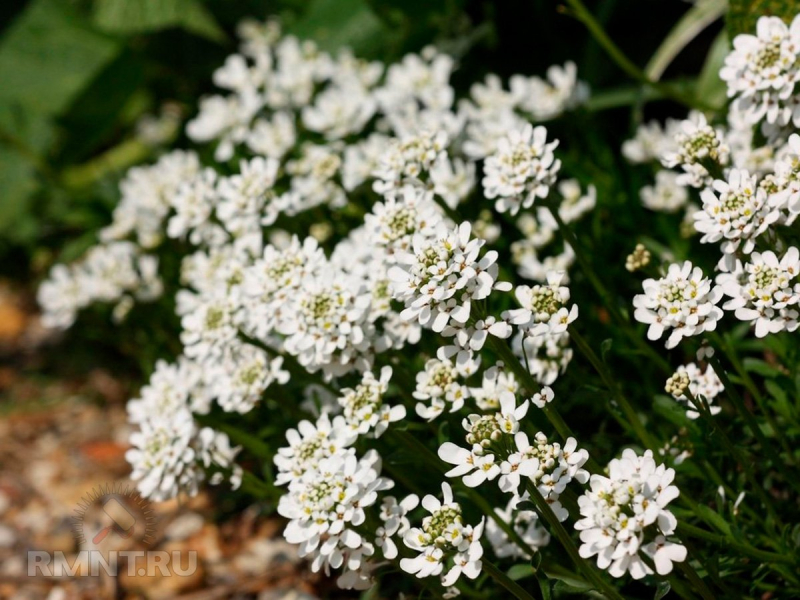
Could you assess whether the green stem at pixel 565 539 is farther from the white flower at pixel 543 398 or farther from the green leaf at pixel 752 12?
the green leaf at pixel 752 12

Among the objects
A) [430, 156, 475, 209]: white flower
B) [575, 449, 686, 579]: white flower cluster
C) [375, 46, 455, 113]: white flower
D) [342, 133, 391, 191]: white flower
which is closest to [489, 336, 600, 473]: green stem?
[575, 449, 686, 579]: white flower cluster

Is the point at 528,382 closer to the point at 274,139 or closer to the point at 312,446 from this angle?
the point at 312,446

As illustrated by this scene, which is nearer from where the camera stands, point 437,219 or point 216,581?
point 437,219

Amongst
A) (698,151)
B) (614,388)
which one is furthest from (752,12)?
(614,388)

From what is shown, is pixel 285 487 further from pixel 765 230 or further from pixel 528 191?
pixel 765 230

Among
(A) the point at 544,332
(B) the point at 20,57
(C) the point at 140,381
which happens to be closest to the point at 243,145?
(C) the point at 140,381

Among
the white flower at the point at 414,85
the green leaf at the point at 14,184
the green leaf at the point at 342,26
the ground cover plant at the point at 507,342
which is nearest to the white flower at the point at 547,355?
the ground cover plant at the point at 507,342

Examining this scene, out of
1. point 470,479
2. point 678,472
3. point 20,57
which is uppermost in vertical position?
point 20,57
